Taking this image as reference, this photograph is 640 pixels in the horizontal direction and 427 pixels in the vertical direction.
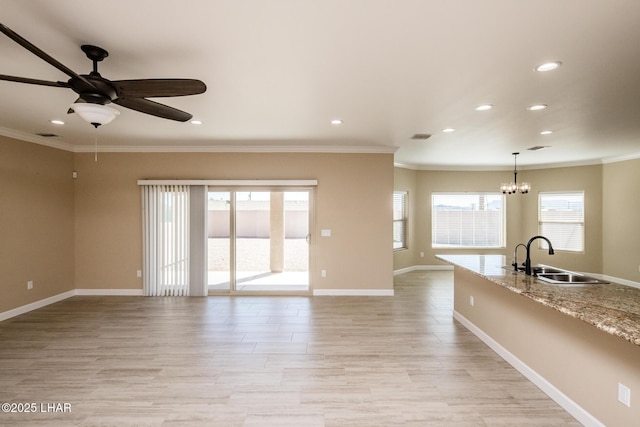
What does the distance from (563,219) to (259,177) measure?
23.7 ft

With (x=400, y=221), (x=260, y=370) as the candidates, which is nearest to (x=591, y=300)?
(x=260, y=370)

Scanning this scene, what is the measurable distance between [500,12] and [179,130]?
3987 millimetres

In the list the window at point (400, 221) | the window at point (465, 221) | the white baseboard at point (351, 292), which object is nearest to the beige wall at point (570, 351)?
the white baseboard at point (351, 292)

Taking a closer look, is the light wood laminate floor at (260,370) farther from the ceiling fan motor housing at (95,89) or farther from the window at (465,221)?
the window at (465,221)

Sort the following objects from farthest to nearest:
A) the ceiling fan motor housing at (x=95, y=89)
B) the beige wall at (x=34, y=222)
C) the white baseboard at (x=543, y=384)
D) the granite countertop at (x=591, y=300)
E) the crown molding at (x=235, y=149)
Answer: the crown molding at (x=235, y=149) → the beige wall at (x=34, y=222) → the white baseboard at (x=543, y=384) → the ceiling fan motor housing at (x=95, y=89) → the granite countertop at (x=591, y=300)

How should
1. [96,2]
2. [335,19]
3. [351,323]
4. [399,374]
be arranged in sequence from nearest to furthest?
[96,2] < [335,19] < [399,374] < [351,323]

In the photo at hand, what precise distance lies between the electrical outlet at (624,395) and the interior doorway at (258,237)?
165 inches

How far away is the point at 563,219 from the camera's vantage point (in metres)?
7.59

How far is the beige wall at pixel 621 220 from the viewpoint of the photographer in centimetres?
626

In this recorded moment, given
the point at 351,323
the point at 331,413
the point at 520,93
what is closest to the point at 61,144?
the point at 351,323

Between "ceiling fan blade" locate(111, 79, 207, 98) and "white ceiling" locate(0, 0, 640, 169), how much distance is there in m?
0.33

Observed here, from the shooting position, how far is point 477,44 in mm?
2119

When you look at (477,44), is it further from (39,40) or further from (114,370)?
(114,370)

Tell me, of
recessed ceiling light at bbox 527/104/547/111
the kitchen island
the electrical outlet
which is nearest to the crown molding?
recessed ceiling light at bbox 527/104/547/111
